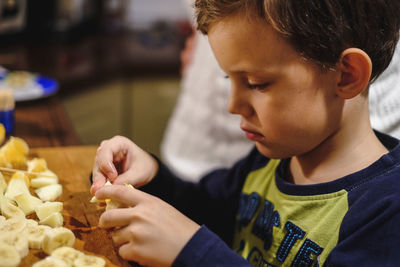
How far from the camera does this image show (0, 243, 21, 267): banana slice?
582 mm

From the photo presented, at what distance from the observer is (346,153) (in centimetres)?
83

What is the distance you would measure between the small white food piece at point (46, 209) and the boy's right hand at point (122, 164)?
0.08 meters

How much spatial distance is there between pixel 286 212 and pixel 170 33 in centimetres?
239

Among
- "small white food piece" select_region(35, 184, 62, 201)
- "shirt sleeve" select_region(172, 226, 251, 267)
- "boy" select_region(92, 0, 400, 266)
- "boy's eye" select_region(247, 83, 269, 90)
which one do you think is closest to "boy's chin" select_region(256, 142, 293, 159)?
"boy" select_region(92, 0, 400, 266)

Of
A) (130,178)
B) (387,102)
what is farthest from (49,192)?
(387,102)

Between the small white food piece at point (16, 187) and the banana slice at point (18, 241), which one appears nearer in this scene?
the banana slice at point (18, 241)

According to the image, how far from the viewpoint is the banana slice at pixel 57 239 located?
2.09ft

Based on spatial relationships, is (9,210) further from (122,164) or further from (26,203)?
(122,164)

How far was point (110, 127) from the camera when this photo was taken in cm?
268

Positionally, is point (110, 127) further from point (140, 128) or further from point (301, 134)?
point (301, 134)

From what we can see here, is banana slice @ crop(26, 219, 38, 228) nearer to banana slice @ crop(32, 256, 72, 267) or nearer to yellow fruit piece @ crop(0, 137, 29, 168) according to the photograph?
banana slice @ crop(32, 256, 72, 267)

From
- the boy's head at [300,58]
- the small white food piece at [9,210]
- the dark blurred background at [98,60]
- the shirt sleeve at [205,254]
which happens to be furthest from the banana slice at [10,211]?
the dark blurred background at [98,60]

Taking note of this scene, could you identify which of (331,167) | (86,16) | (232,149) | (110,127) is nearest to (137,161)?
(331,167)

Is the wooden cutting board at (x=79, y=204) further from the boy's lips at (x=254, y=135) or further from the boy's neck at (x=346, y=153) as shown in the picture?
the boy's neck at (x=346, y=153)
